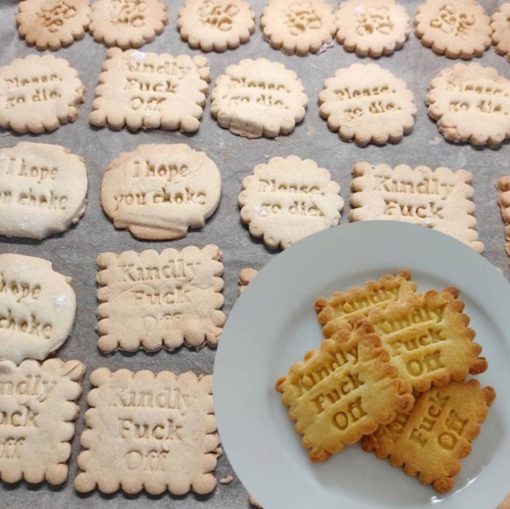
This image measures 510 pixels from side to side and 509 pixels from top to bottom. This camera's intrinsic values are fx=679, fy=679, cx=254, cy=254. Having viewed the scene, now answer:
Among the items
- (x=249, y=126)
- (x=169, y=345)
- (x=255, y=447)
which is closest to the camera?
(x=255, y=447)

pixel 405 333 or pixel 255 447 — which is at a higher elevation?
pixel 405 333

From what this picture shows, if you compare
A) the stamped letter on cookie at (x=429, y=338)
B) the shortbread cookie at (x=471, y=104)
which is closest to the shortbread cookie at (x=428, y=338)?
the stamped letter on cookie at (x=429, y=338)

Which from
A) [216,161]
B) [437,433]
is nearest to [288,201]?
[216,161]

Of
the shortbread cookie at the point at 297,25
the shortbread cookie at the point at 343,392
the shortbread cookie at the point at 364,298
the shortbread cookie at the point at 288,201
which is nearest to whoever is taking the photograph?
the shortbread cookie at the point at 343,392

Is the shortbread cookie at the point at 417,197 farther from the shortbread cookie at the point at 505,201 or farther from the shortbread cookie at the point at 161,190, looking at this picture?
the shortbread cookie at the point at 161,190

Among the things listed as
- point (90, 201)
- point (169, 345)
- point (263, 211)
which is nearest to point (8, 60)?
point (90, 201)

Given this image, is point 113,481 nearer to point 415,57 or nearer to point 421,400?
point 421,400
